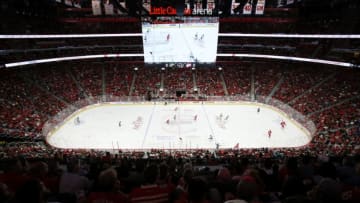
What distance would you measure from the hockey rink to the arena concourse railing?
1.33 feet

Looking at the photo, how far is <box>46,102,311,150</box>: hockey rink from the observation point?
21.7 m

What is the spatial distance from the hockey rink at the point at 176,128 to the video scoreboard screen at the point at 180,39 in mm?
7139

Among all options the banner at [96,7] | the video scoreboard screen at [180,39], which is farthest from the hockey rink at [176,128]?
the banner at [96,7]

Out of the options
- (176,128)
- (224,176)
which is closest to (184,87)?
(176,128)

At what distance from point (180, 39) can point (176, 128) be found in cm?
1404

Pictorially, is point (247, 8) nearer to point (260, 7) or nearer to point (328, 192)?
point (260, 7)

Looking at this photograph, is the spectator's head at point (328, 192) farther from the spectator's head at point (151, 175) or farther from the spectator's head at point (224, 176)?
the spectator's head at point (151, 175)

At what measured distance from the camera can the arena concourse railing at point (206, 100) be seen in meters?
24.3

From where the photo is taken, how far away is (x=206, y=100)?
32750 mm

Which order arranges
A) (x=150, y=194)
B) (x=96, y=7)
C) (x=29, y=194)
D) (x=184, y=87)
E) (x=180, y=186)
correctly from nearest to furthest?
1. (x=29, y=194)
2. (x=150, y=194)
3. (x=180, y=186)
4. (x=96, y=7)
5. (x=184, y=87)

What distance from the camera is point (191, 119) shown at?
88.2 feet

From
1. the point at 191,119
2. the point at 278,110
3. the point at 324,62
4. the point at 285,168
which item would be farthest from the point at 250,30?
the point at 285,168

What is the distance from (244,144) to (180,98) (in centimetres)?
1323

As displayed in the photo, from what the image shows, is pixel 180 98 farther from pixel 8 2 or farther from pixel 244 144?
pixel 8 2
